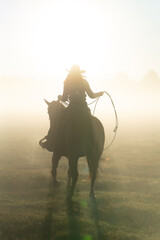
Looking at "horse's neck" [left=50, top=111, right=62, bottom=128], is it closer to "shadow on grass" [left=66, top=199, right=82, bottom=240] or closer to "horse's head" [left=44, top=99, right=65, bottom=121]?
"horse's head" [left=44, top=99, right=65, bottom=121]

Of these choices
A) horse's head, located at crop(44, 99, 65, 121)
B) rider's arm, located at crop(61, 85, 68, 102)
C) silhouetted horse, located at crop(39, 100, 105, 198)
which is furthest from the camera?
horse's head, located at crop(44, 99, 65, 121)

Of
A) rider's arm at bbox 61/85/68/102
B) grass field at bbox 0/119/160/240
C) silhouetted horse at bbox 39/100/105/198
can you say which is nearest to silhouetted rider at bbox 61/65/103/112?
rider's arm at bbox 61/85/68/102

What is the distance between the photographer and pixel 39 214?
973 centimetres

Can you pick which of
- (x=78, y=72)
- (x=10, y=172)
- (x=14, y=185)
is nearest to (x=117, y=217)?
(x=78, y=72)

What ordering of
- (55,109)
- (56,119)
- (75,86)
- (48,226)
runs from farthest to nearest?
1. (55,109)
2. (56,119)
3. (75,86)
4. (48,226)

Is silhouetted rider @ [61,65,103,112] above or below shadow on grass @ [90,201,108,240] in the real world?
above

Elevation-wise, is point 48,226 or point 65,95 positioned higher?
point 65,95

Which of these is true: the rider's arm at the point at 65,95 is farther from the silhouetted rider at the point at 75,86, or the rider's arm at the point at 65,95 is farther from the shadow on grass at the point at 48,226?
the shadow on grass at the point at 48,226

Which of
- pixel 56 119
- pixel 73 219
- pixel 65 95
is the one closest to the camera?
pixel 73 219

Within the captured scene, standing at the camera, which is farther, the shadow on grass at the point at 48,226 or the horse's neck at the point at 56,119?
the horse's neck at the point at 56,119

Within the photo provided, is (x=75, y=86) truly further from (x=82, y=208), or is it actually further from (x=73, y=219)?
(x=73, y=219)

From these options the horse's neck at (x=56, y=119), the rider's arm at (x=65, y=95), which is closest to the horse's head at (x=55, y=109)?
the horse's neck at (x=56, y=119)

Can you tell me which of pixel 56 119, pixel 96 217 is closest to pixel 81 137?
pixel 56 119

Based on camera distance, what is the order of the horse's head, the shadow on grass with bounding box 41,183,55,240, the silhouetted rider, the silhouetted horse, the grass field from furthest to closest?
the horse's head, the silhouetted rider, the silhouetted horse, the grass field, the shadow on grass with bounding box 41,183,55,240
